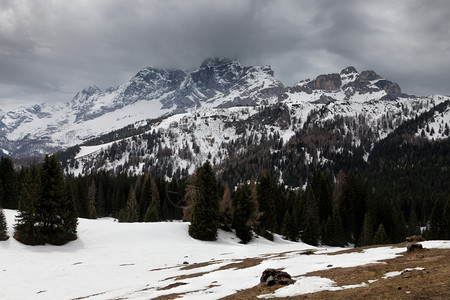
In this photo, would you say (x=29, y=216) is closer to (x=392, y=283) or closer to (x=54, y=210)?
(x=54, y=210)

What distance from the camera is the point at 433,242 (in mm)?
25719

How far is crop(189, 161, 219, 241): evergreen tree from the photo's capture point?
5375 centimetres

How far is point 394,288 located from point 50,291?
2260 cm

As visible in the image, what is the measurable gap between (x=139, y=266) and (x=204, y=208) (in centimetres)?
2331

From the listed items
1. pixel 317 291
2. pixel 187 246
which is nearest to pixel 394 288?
pixel 317 291

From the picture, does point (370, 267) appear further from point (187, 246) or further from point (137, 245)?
point (137, 245)

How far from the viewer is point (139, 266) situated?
32.3 metres

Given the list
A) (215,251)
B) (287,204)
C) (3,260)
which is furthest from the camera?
(287,204)

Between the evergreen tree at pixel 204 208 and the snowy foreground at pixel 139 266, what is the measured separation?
250 cm

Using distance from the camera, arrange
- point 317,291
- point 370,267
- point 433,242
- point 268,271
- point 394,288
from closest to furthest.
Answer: point 394,288 < point 317,291 < point 268,271 < point 370,267 < point 433,242

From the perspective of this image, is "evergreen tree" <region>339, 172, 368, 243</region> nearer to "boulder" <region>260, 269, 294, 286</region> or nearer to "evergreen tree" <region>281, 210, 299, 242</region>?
"evergreen tree" <region>281, 210, 299, 242</region>

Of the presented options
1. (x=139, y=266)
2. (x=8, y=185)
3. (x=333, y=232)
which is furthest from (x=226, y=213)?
(x=8, y=185)

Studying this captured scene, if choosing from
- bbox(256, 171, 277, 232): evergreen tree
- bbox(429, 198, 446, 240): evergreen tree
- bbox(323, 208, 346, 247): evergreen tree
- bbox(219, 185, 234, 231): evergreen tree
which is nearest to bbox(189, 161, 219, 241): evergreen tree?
bbox(219, 185, 234, 231): evergreen tree

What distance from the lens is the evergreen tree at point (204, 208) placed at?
176ft
